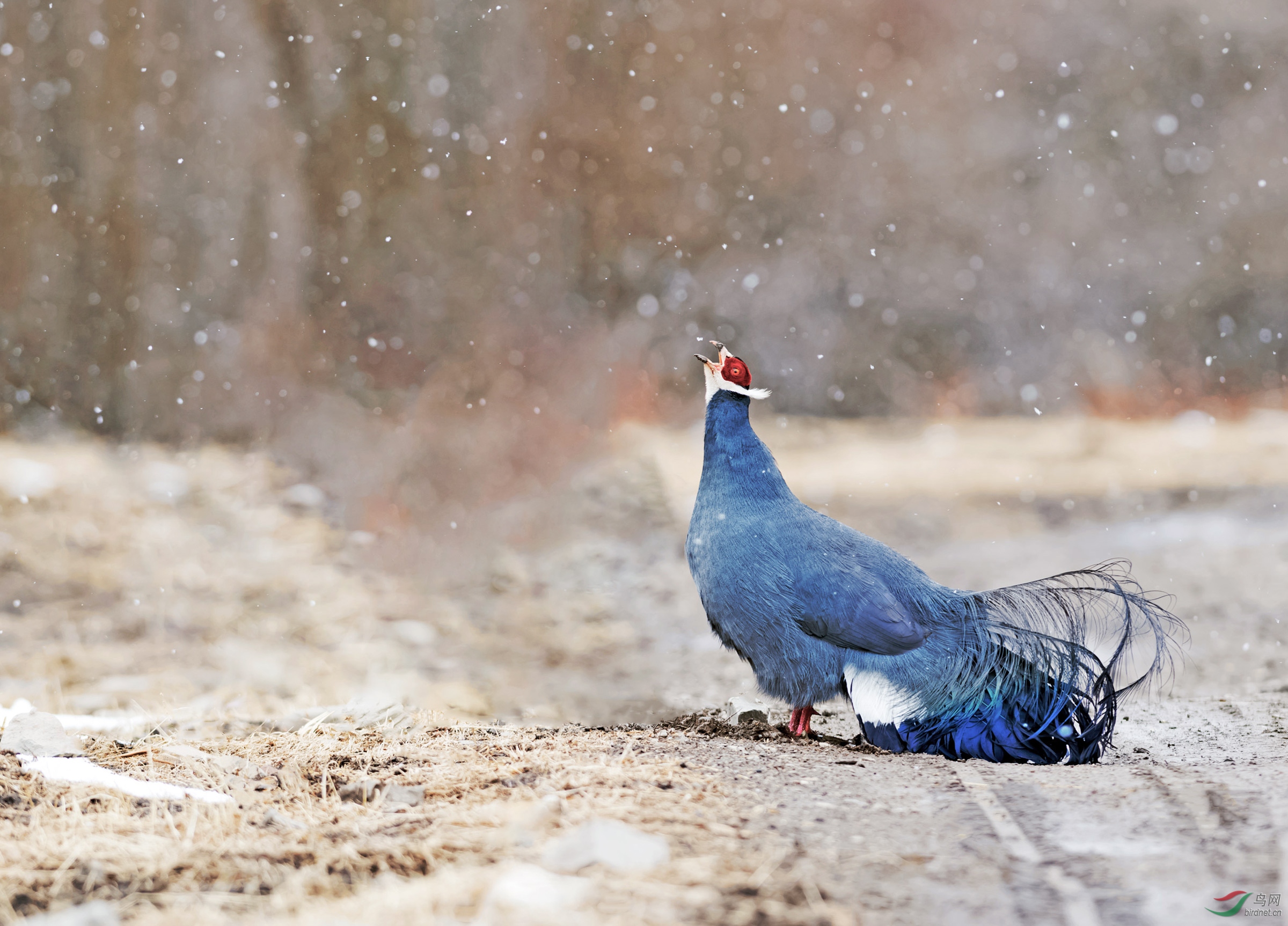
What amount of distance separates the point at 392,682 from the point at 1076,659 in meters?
3.92

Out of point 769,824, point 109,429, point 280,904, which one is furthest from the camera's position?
point 109,429

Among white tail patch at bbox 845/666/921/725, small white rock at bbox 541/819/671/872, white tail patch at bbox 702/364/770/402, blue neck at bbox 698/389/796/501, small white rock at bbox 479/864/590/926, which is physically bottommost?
small white rock at bbox 479/864/590/926

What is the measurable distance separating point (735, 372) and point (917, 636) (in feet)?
3.40

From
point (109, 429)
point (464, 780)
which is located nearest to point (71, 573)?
point (109, 429)

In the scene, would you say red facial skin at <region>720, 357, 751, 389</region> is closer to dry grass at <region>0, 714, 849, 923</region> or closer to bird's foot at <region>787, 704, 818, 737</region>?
bird's foot at <region>787, 704, 818, 737</region>

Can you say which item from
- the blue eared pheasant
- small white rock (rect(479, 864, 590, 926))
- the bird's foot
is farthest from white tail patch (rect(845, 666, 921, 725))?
small white rock (rect(479, 864, 590, 926))

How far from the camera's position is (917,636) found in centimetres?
283

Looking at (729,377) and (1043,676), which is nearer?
(1043,676)

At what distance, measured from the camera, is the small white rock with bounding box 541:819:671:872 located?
160 centimetres

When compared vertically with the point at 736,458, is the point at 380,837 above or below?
below

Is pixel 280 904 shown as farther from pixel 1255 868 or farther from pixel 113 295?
pixel 113 295

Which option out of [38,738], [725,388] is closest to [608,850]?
[725,388]

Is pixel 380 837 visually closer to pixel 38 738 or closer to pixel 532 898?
pixel 532 898

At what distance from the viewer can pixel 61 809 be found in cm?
219
